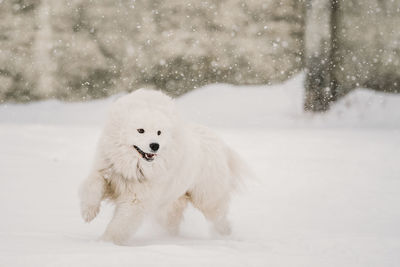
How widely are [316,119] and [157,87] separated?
3.24 metres

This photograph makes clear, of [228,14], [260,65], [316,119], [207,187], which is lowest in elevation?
[207,187]

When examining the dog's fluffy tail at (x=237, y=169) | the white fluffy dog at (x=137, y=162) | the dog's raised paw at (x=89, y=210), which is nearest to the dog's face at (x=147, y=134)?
the white fluffy dog at (x=137, y=162)

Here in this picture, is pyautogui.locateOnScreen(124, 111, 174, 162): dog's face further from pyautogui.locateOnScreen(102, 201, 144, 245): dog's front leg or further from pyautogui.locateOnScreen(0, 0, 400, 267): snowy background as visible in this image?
pyautogui.locateOnScreen(0, 0, 400, 267): snowy background

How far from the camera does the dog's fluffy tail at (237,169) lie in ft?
14.0

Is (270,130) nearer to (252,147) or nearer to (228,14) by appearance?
(252,147)

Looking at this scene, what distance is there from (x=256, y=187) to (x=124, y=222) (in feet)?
9.51

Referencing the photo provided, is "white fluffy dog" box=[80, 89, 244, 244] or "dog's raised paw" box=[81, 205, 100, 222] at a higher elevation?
"white fluffy dog" box=[80, 89, 244, 244]

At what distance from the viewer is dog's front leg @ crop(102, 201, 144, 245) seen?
3.04 meters

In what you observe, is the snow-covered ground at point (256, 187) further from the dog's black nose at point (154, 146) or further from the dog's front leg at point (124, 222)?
the dog's black nose at point (154, 146)

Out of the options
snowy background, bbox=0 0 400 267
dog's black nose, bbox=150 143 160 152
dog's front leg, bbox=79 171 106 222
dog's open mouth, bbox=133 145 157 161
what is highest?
snowy background, bbox=0 0 400 267

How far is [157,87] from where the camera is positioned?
1001 cm

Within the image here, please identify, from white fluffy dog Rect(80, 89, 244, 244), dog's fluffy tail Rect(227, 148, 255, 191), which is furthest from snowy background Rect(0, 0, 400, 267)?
white fluffy dog Rect(80, 89, 244, 244)

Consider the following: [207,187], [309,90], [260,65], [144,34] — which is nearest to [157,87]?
[144,34]

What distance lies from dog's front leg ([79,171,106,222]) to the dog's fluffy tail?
1.50 metres
